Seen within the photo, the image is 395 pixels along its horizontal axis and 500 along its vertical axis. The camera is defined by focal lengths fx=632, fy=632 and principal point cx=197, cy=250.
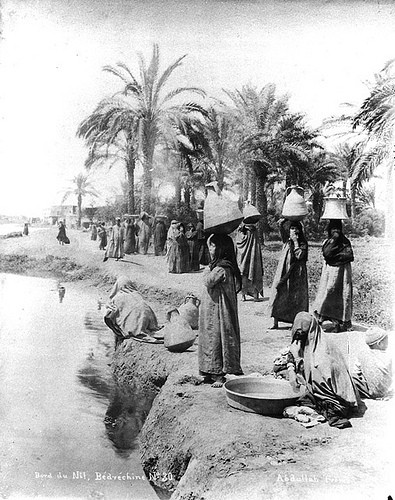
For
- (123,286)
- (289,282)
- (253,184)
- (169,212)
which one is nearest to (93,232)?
(123,286)

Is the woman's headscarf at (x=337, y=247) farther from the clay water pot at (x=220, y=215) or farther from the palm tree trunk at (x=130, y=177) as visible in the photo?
the palm tree trunk at (x=130, y=177)

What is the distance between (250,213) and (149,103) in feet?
5.95

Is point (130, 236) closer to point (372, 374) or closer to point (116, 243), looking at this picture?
point (116, 243)

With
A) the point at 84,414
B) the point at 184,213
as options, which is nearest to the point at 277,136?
the point at 184,213

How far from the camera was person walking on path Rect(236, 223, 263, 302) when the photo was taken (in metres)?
7.89

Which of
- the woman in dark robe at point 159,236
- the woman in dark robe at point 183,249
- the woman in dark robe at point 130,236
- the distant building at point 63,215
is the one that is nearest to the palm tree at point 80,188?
the distant building at point 63,215

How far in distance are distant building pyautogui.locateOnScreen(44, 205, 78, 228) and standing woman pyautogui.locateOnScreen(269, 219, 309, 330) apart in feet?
8.36

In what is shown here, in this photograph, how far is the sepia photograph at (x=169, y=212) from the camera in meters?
6.98

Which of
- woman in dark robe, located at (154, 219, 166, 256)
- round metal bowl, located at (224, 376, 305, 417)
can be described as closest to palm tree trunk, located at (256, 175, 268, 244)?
woman in dark robe, located at (154, 219, 166, 256)

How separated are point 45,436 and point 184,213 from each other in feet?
10.2

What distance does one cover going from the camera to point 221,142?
7832 mm

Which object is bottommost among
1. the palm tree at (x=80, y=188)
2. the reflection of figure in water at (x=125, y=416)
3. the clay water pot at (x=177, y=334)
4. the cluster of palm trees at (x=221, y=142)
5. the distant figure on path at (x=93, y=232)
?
the reflection of figure in water at (x=125, y=416)

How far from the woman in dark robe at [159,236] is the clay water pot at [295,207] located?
1531 mm

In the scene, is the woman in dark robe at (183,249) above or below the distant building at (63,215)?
below
